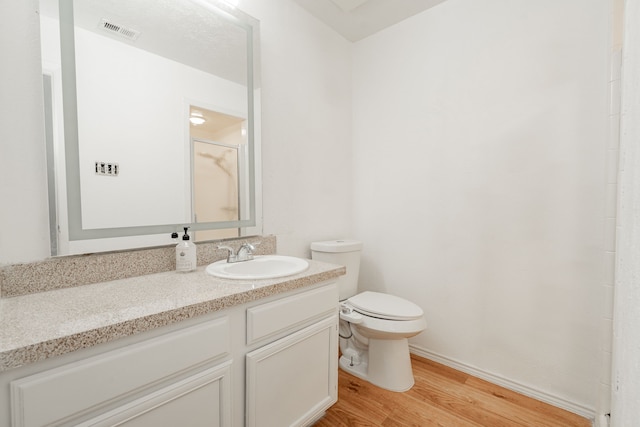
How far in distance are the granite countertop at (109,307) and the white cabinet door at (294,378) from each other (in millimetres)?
242

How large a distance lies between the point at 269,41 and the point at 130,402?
1.84 meters

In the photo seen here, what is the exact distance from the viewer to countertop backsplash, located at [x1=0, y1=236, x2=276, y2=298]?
912 mm

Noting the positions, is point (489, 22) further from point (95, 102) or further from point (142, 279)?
point (142, 279)

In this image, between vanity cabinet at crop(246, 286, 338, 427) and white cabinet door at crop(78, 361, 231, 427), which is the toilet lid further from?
white cabinet door at crop(78, 361, 231, 427)

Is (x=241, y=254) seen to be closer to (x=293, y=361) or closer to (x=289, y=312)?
(x=289, y=312)

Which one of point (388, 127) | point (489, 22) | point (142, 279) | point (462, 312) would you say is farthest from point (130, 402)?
point (489, 22)

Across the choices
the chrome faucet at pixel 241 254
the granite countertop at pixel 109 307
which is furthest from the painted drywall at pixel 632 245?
the chrome faucet at pixel 241 254

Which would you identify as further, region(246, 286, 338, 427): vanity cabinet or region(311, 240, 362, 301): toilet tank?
region(311, 240, 362, 301): toilet tank

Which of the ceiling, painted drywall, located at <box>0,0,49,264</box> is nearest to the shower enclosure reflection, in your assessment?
painted drywall, located at <box>0,0,49,264</box>

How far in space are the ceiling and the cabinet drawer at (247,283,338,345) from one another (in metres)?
1.82

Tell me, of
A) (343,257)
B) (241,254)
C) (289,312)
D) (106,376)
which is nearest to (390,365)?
(343,257)

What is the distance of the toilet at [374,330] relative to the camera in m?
1.51

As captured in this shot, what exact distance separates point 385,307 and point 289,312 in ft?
2.37

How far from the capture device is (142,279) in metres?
1.11
